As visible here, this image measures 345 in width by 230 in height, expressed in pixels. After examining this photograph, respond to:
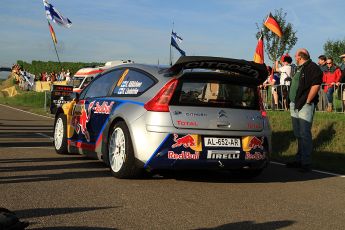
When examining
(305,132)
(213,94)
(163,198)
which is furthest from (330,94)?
(163,198)

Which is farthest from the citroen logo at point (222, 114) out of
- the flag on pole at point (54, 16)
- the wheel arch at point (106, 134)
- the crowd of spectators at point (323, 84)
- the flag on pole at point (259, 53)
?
the flag on pole at point (54, 16)

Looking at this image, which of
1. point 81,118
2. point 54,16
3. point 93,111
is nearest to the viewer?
point 93,111

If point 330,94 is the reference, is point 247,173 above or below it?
below

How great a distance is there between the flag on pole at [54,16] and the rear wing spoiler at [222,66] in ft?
74.8

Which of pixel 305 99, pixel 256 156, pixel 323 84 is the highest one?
pixel 323 84

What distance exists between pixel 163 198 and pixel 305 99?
12.8 feet

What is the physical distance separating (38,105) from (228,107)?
28535 mm

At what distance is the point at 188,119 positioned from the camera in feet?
22.9

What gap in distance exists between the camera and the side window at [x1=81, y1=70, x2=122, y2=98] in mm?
8411

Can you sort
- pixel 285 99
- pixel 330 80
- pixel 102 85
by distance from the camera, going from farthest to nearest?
1. pixel 285 99
2. pixel 330 80
3. pixel 102 85

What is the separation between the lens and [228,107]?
7316mm

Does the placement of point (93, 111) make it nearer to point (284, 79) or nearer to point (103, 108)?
point (103, 108)

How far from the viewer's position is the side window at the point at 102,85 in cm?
841

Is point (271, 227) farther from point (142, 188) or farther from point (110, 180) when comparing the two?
point (110, 180)
